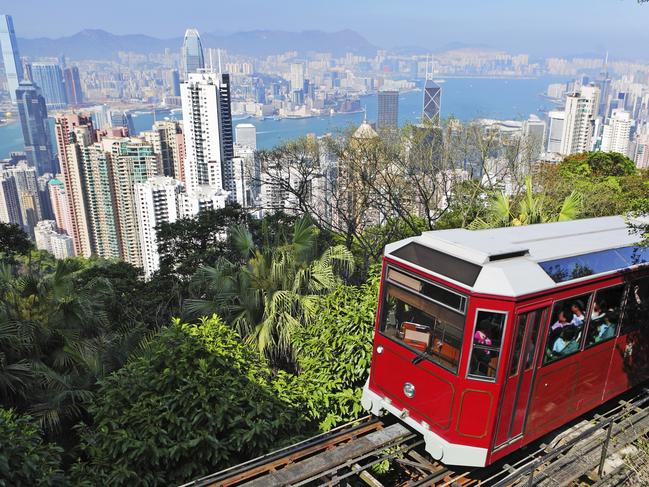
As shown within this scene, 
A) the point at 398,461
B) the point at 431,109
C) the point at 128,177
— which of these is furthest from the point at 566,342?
the point at 128,177

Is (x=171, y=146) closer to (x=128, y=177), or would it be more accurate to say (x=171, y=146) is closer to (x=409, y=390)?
(x=128, y=177)

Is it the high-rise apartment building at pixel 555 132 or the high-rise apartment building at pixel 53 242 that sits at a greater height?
the high-rise apartment building at pixel 555 132

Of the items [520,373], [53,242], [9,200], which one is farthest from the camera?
[9,200]

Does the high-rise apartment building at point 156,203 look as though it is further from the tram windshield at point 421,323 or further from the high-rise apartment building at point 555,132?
the high-rise apartment building at point 555,132

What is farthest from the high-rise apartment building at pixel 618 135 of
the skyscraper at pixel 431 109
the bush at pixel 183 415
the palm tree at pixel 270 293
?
the bush at pixel 183 415

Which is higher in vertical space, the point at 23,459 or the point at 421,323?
the point at 421,323

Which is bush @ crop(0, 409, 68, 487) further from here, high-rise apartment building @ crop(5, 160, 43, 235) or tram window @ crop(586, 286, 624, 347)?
high-rise apartment building @ crop(5, 160, 43, 235)

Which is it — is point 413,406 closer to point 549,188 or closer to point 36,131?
point 549,188
